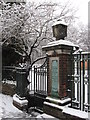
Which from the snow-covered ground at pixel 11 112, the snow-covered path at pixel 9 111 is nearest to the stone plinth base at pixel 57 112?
the snow-covered ground at pixel 11 112

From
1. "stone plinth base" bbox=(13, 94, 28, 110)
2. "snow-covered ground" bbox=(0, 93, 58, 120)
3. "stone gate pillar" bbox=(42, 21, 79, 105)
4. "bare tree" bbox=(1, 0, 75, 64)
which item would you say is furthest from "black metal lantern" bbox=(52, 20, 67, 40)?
"bare tree" bbox=(1, 0, 75, 64)

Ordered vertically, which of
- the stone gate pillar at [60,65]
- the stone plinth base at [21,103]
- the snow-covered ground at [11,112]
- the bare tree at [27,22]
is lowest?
the snow-covered ground at [11,112]

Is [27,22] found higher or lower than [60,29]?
higher

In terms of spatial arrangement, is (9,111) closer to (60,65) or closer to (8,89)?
(60,65)

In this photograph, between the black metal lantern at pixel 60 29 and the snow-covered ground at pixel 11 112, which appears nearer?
the black metal lantern at pixel 60 29

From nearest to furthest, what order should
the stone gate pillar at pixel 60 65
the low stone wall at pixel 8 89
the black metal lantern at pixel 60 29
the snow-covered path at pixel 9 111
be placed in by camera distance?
1. the stone gate pillar at pixel 60 65
2. the black metal lantern at pixel 60 29
3. the snow-covered path at pixel 9 111
4. the low stone wall at pixel 8 89

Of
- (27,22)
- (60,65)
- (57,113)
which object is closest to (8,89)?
(27,22)

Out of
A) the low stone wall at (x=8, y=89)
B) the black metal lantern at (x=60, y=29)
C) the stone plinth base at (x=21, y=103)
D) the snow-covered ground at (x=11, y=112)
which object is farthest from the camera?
the low stone wall at (x=8, y=89)

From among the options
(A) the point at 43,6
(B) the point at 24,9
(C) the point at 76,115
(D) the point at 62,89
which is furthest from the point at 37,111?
(A) the point at 43,6

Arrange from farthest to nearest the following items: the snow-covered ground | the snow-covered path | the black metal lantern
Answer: the snow-covered path, the snow-covered ground, the black metal lantern

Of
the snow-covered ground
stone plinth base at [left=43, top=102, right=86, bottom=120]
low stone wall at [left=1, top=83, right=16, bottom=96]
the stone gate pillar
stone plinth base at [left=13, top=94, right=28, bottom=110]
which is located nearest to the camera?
stone plinth base at [left=43, top=102, right=86, bottom=120]

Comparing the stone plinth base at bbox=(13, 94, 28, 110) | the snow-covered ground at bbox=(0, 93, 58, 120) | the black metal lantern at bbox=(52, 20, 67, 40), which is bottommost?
the snow-covered ground at bbox=(0, 93, 58, 120)

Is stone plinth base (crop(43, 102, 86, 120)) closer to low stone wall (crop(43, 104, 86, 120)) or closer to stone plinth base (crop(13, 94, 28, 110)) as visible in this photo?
low stone wall (crop(43, 104, 86, 120))

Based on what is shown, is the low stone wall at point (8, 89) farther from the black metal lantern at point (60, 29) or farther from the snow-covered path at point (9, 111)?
the black metal lantern at point (60, 29)
